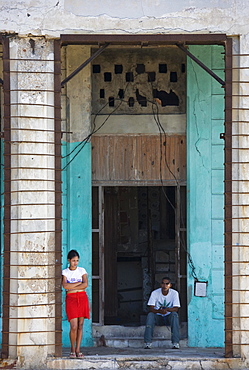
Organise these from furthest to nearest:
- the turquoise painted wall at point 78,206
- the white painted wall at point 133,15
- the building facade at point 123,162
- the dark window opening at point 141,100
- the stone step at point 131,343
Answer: the dark window opening at point 141,100 < the turquoise painted wall at point 78,206 < the stone step at point 131,343 < the white painted wall at point 133,15 < the building facade at point 123,162

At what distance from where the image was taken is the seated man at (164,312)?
10.8 meters

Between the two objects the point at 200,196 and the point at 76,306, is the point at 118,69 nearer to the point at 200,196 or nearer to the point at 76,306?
the point at 200,196

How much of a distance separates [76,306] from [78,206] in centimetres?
205

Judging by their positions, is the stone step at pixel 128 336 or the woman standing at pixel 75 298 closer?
the woman standing at pixel 75 298

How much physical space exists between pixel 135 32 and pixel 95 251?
12.5 feet

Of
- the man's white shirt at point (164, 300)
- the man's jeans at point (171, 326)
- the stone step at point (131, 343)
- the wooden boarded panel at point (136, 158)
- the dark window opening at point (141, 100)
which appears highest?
the dark window opening at point (141, 100)

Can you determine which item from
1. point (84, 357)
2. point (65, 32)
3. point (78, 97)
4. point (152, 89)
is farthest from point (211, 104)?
point (84, 357)

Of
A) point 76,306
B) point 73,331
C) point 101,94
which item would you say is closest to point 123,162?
point 101,94

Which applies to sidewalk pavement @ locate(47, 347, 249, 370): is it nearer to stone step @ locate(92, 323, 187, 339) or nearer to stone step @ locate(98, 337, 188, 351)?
stone step @ locate(98, 337, 188, 351)

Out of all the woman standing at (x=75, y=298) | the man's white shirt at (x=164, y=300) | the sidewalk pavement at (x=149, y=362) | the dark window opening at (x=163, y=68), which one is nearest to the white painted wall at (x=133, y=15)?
the dark window opening at (x=163, y=68)

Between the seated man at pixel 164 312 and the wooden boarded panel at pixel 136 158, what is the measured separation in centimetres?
170

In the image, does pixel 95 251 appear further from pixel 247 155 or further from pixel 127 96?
pixel 247 155

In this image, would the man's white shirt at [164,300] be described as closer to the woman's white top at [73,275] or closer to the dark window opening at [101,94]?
the woman's white top at [73,275]

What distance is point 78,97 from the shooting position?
11.4m
